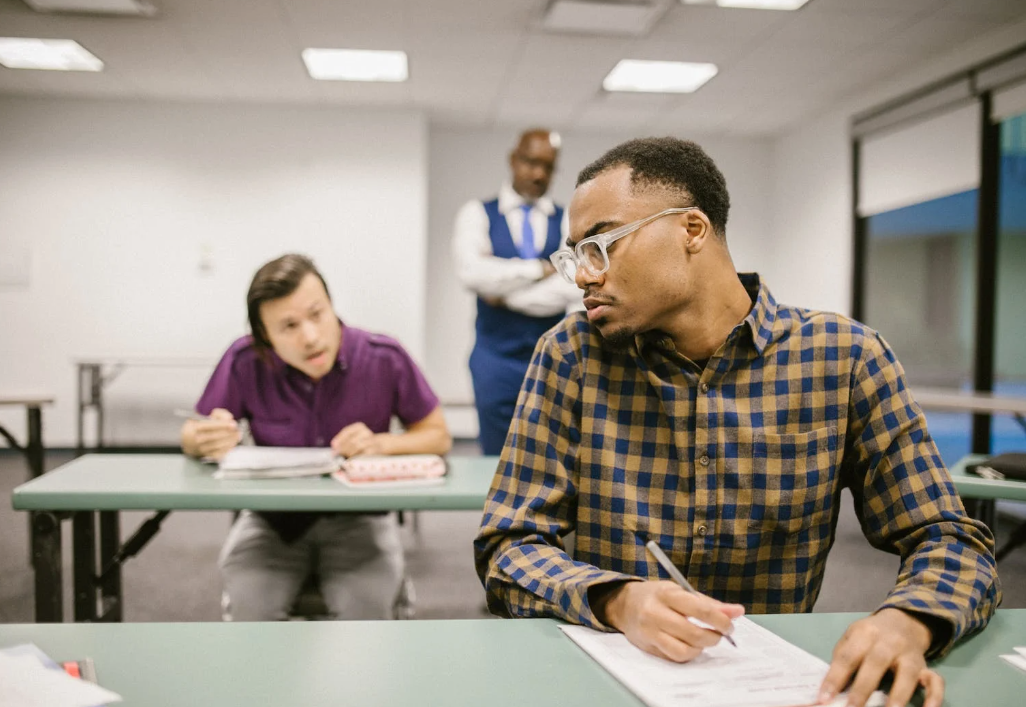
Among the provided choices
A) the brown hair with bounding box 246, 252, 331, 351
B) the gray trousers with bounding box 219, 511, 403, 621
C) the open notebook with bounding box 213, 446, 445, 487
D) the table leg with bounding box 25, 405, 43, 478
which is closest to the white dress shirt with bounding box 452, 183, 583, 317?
the brown hair with bounding box 246, 252, 331, 351

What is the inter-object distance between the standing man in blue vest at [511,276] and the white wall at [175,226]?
335 cm

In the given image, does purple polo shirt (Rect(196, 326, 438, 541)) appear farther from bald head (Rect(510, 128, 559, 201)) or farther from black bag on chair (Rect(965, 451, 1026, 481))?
black bag on chair (Rect(965, 451, 1026, 481))

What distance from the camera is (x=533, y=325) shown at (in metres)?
2.43

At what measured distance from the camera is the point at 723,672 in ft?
2.22

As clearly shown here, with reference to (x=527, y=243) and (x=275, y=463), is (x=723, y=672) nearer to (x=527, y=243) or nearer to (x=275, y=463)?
(x=275, y=463)

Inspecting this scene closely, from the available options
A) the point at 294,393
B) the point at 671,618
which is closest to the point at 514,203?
the point at 294,393

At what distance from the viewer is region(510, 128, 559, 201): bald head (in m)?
2.46

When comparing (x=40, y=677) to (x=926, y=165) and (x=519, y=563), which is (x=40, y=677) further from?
(x=926, y=165)

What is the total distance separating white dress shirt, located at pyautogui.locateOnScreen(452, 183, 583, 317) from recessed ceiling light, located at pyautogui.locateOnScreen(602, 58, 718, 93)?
7.97 ft

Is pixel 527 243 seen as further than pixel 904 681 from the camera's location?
Yes

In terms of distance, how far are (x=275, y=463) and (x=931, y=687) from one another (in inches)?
54.7

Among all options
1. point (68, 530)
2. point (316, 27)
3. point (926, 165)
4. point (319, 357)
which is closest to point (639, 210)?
point (319, 357)

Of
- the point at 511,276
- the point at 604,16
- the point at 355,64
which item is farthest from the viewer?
the point at 355,64

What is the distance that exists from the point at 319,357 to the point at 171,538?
2.33 meters
